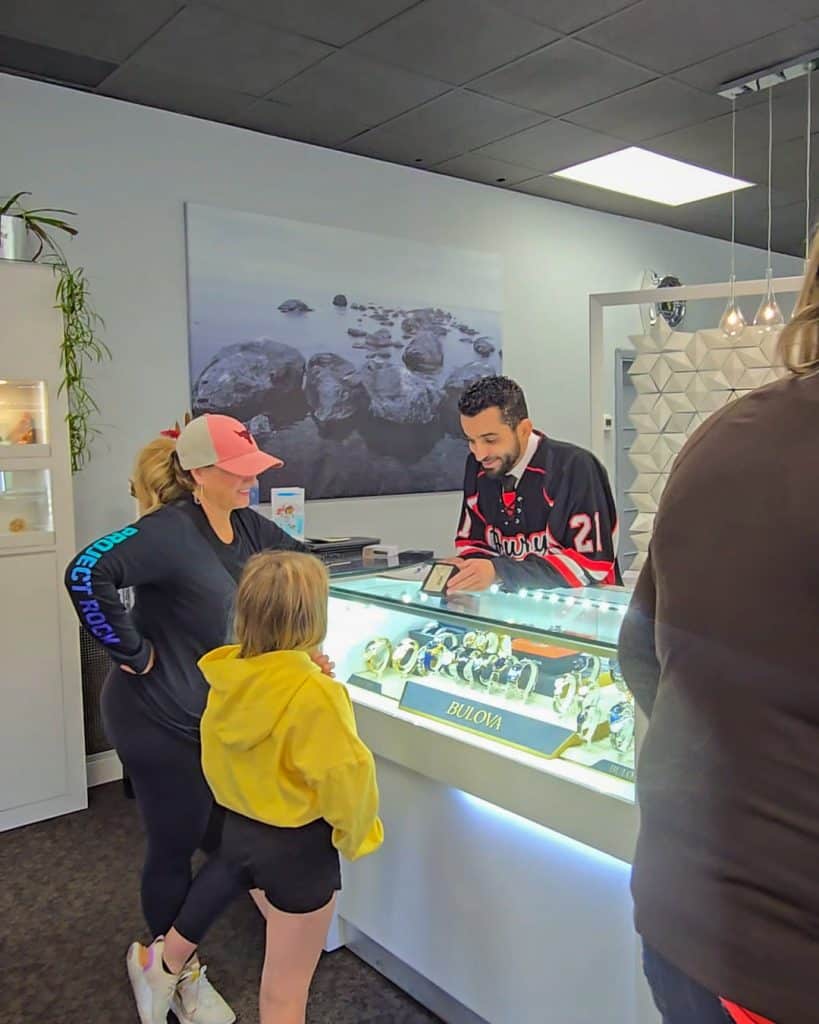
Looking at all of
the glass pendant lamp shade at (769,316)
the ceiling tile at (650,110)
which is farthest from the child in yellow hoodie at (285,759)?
the ceiling tile at (650,110)

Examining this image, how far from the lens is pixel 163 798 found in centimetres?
223

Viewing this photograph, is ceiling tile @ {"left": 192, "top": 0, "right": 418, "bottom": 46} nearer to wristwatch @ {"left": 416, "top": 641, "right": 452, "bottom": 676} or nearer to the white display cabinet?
the white display cabinet

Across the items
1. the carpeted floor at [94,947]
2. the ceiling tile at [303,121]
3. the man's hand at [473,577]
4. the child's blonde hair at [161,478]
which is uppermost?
the ceiling tile at [303,121]

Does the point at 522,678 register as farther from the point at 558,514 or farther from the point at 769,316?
the point at 769,316

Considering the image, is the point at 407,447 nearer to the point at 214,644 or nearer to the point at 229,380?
the point at 229,380

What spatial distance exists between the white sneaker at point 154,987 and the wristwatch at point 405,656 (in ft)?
2.85

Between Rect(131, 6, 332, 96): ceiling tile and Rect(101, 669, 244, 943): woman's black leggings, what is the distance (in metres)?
2.44

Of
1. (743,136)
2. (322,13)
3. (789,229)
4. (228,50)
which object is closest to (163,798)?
(322,13)

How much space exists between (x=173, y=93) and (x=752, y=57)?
8.06 ft

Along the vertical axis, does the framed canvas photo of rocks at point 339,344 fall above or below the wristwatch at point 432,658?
above

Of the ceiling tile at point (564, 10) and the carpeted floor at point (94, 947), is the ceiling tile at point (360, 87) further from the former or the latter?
the carpeted floor at point (94, 947)

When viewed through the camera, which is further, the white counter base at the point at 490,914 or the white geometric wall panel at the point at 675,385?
the white geometric wall panel at the point at 675,385

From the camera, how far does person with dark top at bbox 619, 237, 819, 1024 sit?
821 millimetres

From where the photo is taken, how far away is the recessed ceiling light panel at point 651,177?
17.1ft
